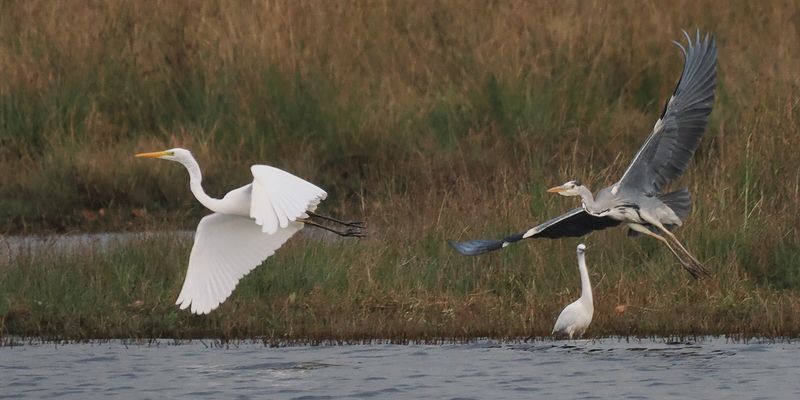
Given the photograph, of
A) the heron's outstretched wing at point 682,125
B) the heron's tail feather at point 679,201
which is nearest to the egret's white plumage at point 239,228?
the heron's outstretched wing at point 682,125

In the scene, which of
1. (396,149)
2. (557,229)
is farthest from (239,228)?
(396,149)

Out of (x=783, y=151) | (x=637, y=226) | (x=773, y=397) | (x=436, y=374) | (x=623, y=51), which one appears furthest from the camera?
(x=623, y=51)

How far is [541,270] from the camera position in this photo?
8.90 m

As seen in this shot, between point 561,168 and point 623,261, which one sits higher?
point 561,168

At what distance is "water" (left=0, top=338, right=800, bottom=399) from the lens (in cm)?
723

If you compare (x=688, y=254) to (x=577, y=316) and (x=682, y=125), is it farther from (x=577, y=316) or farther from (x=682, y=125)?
(x=577, y=316)

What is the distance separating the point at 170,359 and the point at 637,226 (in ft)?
8.55

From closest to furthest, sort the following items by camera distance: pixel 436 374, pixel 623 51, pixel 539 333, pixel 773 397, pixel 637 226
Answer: pixel 773 397
pixel 436 374
pixel 539 333
pixel 637 226
pixel 623 51

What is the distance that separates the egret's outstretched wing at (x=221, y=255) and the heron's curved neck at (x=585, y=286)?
1507 mm

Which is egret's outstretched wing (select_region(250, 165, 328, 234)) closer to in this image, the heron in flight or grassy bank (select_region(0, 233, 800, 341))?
grassy bank (select_region(0, 233, 800, 341))

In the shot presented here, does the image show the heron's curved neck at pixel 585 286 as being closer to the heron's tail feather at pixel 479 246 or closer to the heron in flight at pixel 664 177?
the heron in flight at pixel 664 177

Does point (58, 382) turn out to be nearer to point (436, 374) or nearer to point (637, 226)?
point (436, 374)

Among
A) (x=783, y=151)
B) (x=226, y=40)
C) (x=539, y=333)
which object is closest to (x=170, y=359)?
(x=539, y=333)

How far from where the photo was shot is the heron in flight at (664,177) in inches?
332
